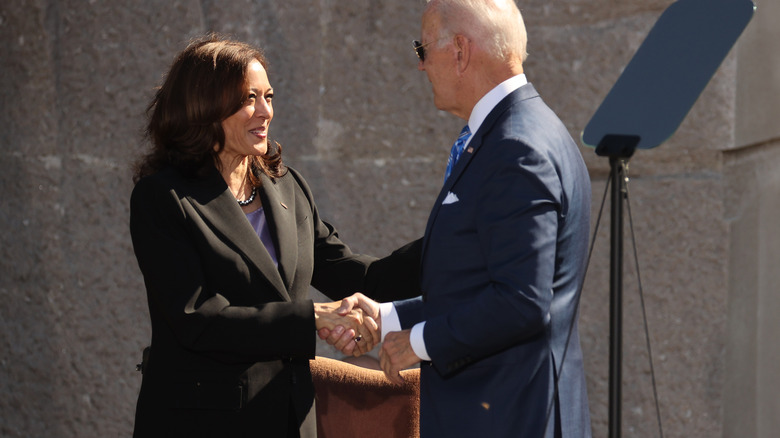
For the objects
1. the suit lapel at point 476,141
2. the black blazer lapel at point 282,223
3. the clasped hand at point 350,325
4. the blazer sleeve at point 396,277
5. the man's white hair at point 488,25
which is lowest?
the clasped hand at point 350,325

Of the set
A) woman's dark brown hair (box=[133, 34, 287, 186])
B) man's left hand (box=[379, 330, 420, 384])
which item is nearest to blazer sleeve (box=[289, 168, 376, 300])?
woman's dark brown hair (box=[133, 34, 287, 186])

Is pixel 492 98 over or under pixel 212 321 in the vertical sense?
over

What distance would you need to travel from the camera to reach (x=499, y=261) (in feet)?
6.56

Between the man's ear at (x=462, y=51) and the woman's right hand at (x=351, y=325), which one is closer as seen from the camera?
the man's ear at (x=462, y=51)

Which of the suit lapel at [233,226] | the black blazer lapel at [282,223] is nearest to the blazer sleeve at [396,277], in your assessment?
the black blazer lapel at [282,223]

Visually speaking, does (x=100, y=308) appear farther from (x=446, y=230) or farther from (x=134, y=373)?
(x=446, y=230)

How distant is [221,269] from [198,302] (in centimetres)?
11

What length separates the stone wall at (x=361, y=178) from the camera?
3.67m

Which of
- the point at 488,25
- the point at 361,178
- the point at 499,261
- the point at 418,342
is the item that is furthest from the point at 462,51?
the point at 361,178

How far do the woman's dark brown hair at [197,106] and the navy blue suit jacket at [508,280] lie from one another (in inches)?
29.7

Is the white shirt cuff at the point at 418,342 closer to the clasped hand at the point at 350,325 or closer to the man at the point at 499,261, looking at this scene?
the man at the point at 499,261

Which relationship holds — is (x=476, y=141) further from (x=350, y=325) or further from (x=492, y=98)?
(x=350, y=325)

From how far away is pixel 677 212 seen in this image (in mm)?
3676

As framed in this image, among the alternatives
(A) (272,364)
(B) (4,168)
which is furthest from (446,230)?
(B) (4,168)
